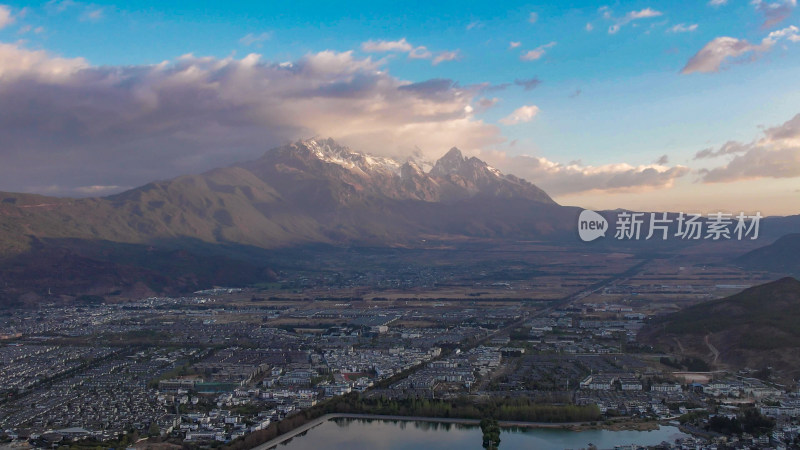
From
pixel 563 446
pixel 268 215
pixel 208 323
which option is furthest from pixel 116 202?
pixel 563 446

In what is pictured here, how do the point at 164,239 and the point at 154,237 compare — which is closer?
the point at 154,237

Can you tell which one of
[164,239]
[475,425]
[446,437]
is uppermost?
[164,239]

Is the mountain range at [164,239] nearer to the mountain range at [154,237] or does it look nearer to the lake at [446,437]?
the mountain range at [154,237]

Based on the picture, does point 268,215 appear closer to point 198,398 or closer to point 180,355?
point 180,355

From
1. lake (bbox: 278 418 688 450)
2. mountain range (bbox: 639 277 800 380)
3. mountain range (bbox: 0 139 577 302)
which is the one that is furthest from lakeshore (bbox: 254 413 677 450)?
mountain range (bbox: 0 139 577 302)

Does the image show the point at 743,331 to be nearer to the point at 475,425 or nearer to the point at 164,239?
the point at 475,425

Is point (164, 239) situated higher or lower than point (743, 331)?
lower

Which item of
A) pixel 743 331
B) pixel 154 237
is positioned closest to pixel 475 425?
pixel 743 331

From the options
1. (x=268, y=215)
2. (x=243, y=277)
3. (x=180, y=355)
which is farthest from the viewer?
(x=268, y=215)
